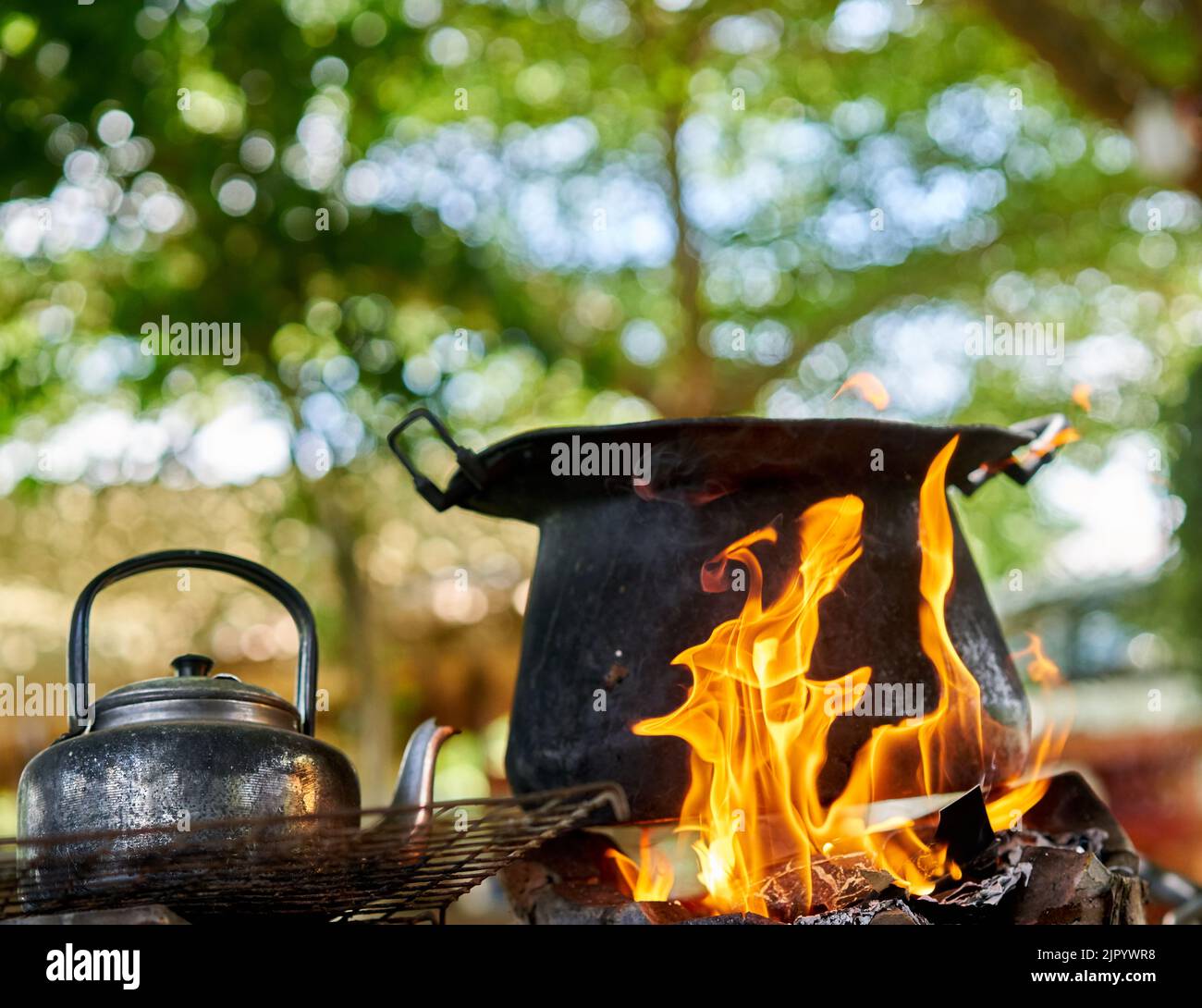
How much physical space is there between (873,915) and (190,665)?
1.26 meters

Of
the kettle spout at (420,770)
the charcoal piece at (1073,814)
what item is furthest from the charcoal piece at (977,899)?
the kettle spout at (420,770)

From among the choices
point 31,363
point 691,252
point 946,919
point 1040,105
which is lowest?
point 946,919

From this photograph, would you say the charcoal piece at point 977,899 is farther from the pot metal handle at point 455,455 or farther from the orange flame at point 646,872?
the pot metal handle at point 455,455

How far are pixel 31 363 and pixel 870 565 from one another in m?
5.05

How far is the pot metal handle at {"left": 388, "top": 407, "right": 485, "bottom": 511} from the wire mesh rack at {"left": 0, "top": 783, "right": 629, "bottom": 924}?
0.84m

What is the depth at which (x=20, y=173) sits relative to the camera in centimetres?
485

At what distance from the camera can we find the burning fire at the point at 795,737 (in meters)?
2.41

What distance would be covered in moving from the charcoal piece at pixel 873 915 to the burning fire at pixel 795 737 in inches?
5.0

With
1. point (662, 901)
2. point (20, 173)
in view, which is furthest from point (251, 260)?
point (662, 901)

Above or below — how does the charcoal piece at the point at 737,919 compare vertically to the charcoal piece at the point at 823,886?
below

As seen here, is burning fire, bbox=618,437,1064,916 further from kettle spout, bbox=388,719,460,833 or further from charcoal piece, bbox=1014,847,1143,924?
kettle spout, bbox=388,719,460,833
